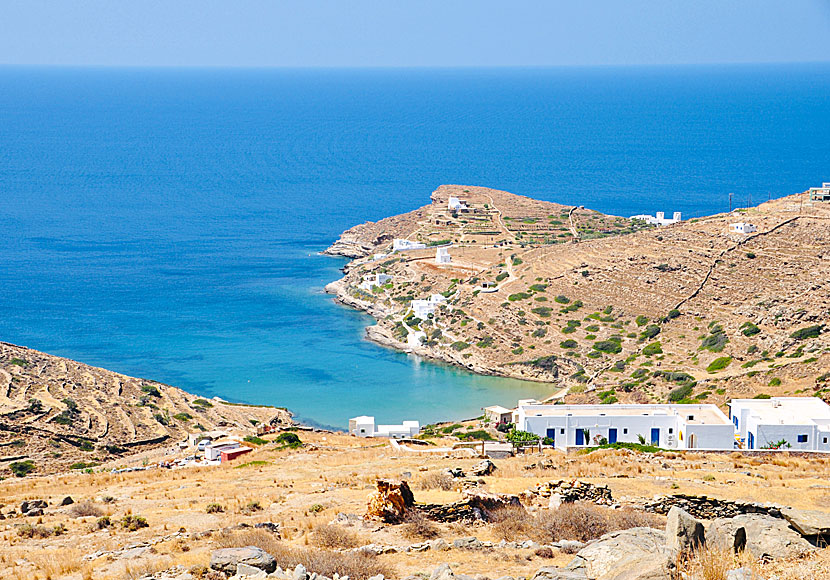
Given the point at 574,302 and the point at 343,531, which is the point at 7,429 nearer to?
the point at 343,531

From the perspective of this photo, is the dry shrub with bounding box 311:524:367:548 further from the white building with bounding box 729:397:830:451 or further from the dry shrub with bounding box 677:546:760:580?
the white building with bounding box 729:397:830:451

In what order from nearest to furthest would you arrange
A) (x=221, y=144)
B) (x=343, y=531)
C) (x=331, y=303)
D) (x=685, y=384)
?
(x=343, y=531)
(x=685, y=384)
(x=331, y=303)
(x=221, y=144)

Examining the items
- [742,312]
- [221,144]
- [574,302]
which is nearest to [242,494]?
[742,312]

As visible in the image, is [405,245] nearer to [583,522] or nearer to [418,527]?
[418,527]

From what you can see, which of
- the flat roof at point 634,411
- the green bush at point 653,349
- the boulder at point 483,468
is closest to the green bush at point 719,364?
the green bush at point 653,349

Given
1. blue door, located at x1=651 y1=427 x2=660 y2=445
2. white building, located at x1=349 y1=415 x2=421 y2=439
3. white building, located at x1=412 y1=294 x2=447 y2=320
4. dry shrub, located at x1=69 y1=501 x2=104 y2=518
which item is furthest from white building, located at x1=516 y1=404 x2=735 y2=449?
white building, located at x1=412 y1=294 x2=447 y2=320

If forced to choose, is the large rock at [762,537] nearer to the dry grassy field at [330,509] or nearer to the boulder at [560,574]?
the dry grassy field at [330,509]

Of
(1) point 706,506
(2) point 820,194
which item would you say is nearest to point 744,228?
(2) point 820,194
